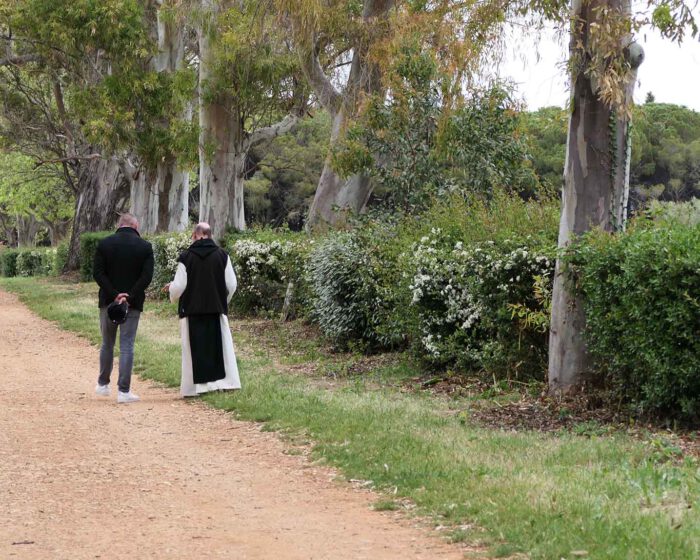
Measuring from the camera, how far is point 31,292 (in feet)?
111

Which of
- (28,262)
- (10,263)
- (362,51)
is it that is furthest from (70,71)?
(10,263)

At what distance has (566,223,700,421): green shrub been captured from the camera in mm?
7883

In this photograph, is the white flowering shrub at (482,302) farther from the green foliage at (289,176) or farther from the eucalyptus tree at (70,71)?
the green foliage at (289,176)

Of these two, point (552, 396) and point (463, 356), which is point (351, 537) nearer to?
point (552, 396)

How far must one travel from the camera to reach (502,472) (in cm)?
696

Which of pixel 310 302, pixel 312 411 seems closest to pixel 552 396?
pixel 312 411

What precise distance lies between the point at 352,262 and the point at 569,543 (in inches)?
371

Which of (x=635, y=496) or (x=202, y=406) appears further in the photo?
(x=202, y=406)

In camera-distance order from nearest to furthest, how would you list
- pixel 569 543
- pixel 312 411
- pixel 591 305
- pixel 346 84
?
1. pixel 569 543
2. pixel 591 305
3. pixel 312 411
4. pixel 346 84

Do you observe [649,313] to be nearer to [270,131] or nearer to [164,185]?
[270,131]

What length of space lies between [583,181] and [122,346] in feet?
17.0

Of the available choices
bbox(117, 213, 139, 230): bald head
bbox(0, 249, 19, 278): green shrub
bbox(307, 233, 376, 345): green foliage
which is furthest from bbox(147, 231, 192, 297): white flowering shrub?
bbox(0, 249, 19, 278): green shrub

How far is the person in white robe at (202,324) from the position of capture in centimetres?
1145

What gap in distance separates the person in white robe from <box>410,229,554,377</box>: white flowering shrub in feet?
7.49
